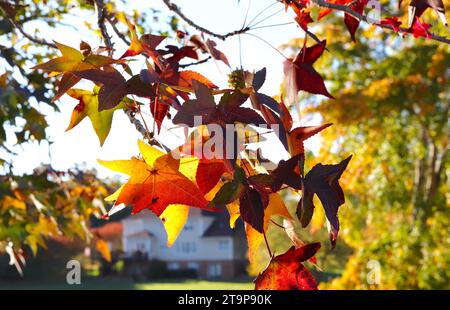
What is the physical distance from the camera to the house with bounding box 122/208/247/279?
23.1 meters

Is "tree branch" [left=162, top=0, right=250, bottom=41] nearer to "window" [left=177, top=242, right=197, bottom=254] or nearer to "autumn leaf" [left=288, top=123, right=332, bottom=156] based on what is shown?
"autumn leaf" [left=288, top=123, right=332, bottom=156]

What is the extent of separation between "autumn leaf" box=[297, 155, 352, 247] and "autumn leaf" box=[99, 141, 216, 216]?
0.29ft

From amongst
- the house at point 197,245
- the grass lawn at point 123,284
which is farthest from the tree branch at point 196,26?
the house at point 197,245

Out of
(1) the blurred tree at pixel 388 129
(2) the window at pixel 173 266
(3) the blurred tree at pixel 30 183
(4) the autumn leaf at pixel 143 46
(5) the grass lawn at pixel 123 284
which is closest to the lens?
(4) the autumn leaf at pixel 143 46

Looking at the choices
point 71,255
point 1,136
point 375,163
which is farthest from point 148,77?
point 71,255

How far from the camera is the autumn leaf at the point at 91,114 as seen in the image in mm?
620

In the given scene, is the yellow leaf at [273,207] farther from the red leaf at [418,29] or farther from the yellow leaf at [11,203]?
the yellow leaf at [11,203]

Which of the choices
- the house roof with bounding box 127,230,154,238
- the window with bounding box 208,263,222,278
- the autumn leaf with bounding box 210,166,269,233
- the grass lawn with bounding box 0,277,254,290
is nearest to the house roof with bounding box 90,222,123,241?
the house roof with bounding box 127,230,154,238

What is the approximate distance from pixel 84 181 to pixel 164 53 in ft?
5.44

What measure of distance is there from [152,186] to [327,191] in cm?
15

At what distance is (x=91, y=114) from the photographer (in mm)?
622

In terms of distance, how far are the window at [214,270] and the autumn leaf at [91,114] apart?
2402 centimetres
